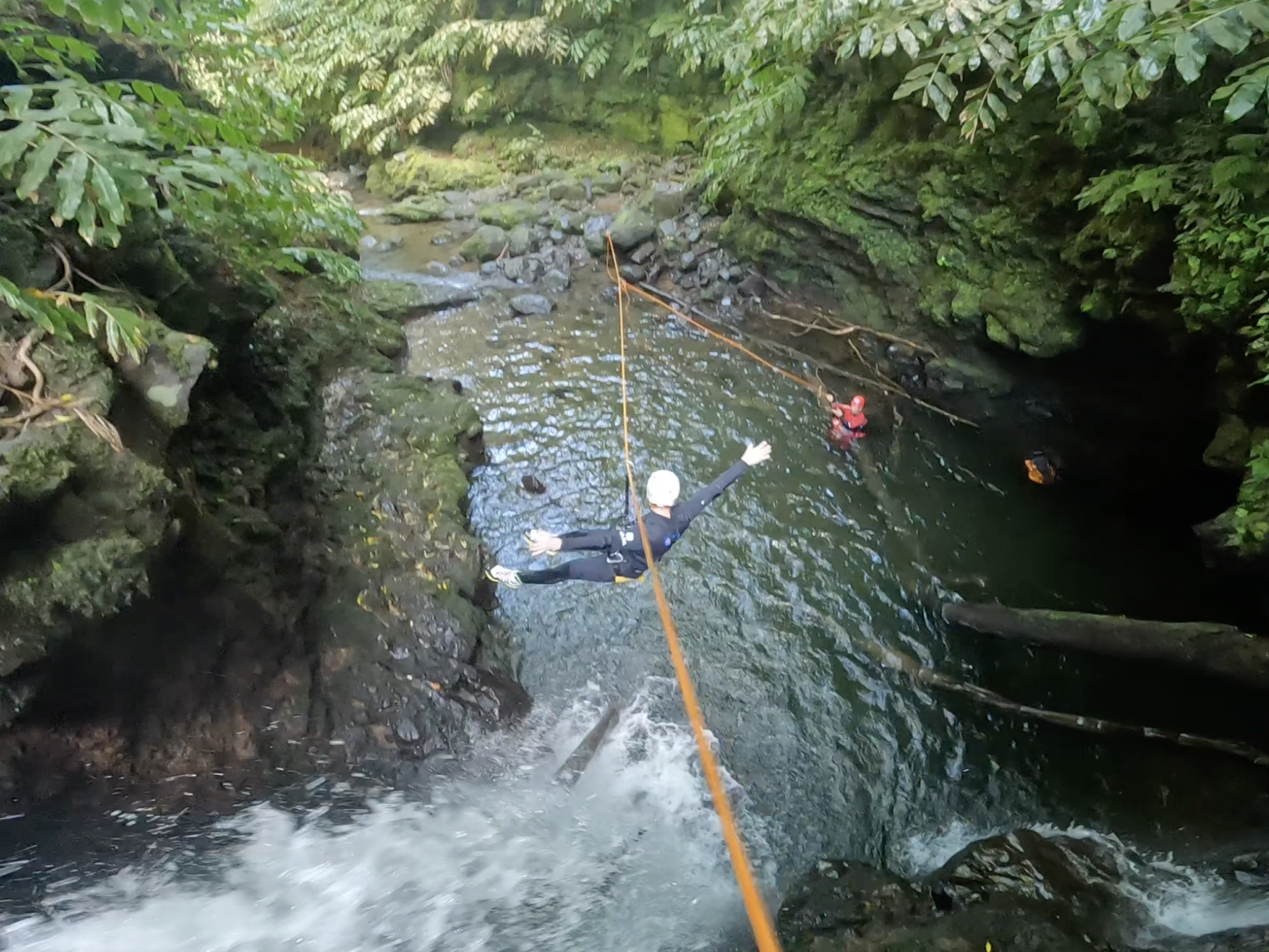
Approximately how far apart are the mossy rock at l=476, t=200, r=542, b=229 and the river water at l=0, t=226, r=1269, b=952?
509cm

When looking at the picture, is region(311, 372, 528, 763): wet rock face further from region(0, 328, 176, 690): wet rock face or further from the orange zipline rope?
region(0, 328, 176, 690): wet rock face

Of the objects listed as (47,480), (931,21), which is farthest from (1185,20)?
(47,480)

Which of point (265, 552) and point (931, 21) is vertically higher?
point (931, 21)

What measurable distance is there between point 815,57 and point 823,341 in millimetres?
2976

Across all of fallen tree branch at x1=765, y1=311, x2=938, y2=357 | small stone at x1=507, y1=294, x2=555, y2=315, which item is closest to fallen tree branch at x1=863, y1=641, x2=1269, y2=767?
fallen tree branch at x1=765, y1=311, x2=938, y2=357

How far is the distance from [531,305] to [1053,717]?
7.38 meters

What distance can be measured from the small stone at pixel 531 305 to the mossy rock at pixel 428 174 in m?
4.60

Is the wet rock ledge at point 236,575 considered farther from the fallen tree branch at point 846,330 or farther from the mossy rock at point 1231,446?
the mossy rock at point 1231,446

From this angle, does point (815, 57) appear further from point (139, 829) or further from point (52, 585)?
point (139, 829)

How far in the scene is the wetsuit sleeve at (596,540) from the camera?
182 inches

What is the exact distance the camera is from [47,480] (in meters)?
2.76

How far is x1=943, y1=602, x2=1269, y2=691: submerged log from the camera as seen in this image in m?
4.09

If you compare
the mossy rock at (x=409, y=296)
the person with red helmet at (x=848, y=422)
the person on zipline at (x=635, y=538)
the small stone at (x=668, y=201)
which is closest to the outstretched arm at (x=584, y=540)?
the person on zipline at (x=635, y=538)

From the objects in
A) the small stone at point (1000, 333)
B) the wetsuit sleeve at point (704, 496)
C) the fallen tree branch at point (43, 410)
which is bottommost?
the wetsuit sleeve at point (704, 496)
